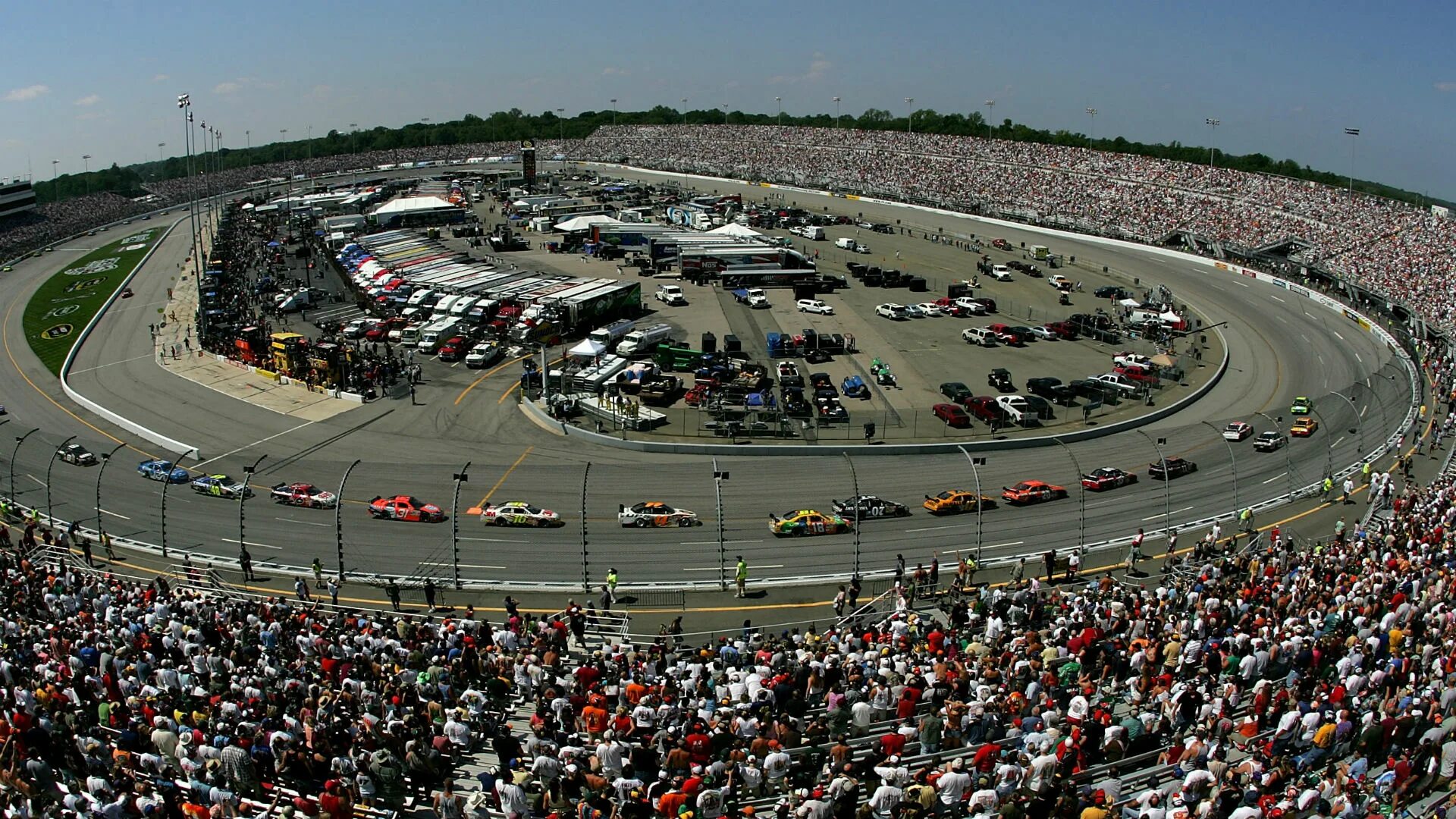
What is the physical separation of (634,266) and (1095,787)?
70966mm

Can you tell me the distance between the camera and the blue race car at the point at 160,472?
37500 millimetres

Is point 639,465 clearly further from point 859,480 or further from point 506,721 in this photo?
point 506,721

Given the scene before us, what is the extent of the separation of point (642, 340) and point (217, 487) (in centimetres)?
2436

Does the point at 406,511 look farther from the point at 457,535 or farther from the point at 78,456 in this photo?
the point at 78,456

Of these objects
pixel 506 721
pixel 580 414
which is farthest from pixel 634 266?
pixel 506 721

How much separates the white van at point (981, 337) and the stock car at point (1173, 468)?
68.3 feet

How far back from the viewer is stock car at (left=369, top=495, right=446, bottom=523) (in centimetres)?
3366

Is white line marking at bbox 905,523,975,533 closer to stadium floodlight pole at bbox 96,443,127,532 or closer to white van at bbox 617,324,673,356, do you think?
stadium floodlight pole at bbox 96,443,127,532

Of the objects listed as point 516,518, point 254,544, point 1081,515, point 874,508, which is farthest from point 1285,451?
point 254,544

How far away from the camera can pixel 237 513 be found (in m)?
34.5

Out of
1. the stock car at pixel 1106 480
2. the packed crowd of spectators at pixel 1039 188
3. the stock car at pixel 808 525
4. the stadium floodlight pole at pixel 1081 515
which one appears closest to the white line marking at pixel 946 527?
the stock car at pixel 808 525

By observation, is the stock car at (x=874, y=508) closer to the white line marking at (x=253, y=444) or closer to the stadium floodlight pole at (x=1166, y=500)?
the stadium floodlight pole at (x=1166, y=500)

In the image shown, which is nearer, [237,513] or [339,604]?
[339,604]

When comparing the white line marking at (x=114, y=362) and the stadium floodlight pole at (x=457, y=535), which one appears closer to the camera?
the stadium floodlight pole at (x=457, y=535)
